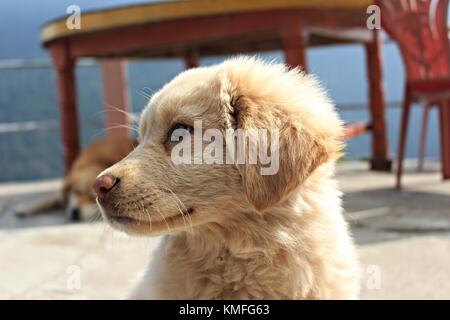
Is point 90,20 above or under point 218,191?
above

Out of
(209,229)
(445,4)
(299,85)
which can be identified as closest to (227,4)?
(445,4)

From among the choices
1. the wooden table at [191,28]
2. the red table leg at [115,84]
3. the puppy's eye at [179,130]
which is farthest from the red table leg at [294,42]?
the red table leg at [115,84]

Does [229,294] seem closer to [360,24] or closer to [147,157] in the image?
[147,157]

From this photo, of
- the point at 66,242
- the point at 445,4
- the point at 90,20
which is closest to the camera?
the point at 66,242

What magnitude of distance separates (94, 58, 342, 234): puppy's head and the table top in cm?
207

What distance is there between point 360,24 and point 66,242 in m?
2.60

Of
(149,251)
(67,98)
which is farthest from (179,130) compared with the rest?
(67,98)

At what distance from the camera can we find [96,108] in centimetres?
745

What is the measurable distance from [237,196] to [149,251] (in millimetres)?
770

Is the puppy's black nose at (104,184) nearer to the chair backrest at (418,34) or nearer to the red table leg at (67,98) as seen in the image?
the chair backrest at (418,34)

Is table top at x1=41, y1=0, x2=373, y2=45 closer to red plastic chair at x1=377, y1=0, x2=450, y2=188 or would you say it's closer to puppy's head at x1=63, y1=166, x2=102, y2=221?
red plastic chair at x1=377, y1=0, x2=450, y2=188

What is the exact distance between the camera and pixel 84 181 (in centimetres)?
402

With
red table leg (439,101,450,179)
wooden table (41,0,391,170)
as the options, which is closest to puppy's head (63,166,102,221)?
wooden table (41,0,391,170)

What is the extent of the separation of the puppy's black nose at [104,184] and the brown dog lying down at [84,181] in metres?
2.18
